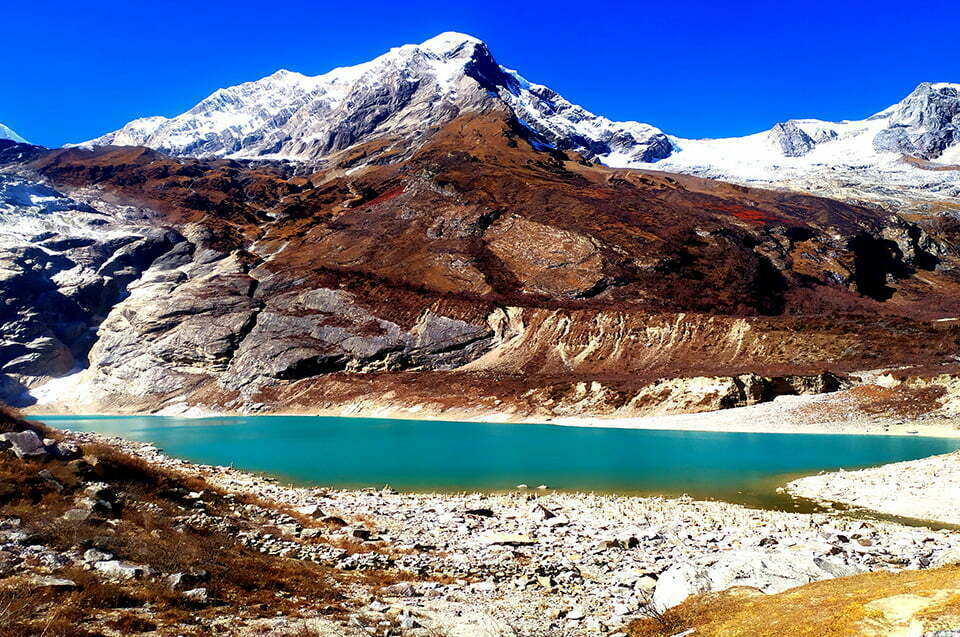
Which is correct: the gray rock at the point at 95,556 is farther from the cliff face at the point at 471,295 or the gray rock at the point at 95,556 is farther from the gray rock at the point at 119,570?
the cliff face at the point at 471,295

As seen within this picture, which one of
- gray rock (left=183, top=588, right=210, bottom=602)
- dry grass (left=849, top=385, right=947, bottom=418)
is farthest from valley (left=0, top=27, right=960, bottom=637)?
dry grass (left=849, top=385, right=947, bottom=418)

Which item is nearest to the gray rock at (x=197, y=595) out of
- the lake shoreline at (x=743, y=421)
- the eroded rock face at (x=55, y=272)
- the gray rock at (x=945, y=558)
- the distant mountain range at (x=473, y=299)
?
the gray rock at (x=945, y=558)

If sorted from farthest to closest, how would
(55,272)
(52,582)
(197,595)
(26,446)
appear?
1. (55,272)
2. (26,446)
3. (197,595)
4. (52,582)

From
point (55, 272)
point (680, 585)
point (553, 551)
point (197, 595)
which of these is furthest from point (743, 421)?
point (55, 272)

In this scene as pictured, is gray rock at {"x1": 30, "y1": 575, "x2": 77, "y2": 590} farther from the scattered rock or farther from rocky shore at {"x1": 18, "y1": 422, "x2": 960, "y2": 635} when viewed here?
the scattered rock

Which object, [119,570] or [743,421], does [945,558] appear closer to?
[119,570]
